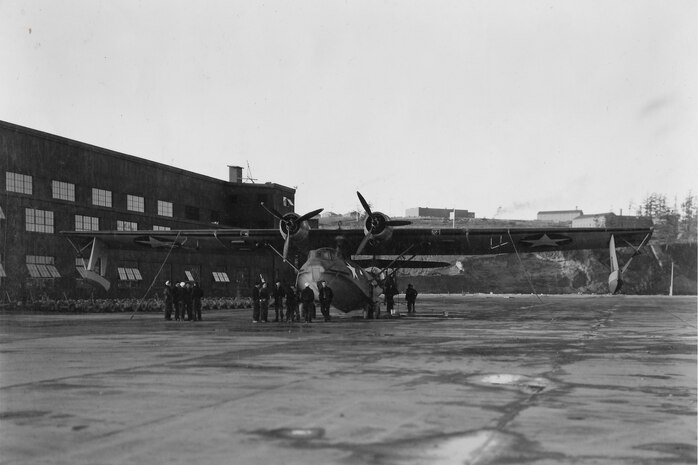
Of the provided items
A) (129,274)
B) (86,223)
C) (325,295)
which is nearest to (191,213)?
(129,274)

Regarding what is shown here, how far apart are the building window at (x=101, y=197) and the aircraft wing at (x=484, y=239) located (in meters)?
18.4

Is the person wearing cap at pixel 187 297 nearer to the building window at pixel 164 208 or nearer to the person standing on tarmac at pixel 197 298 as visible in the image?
the person standing on tarmac at pixel 197 298

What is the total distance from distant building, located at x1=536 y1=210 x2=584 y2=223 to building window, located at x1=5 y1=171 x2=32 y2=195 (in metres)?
138

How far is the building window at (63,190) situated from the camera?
42.2 metres

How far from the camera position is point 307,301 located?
2720cm

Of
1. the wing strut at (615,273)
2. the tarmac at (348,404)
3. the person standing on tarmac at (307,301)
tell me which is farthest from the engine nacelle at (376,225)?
the tarmac at (348,404)

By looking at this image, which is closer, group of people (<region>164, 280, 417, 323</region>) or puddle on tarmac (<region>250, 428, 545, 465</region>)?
puddle on tarmac (<region>250, 428, 545, 465</region>)

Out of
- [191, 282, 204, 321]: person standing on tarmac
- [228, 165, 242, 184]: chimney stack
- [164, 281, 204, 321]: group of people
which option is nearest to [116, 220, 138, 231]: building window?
[228, 165, 242, 184]: chimney stack

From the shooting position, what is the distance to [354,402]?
8.84 meters

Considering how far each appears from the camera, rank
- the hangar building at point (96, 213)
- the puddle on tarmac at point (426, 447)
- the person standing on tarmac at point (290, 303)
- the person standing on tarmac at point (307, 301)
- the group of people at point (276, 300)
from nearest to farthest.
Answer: the puddle on tarmac at point (426, 447) → the person standing on tarmac at point (307, 301) → the group of people at point (276, 300) → the person standing on tarmac at point (290, 303) → the hangar building at point (96, 213)

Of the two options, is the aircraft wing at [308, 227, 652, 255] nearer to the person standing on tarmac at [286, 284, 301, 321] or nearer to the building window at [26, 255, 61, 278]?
the person standing on tarmac at [286, 284, 301, 321]

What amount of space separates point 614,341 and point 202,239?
2109 centimetres

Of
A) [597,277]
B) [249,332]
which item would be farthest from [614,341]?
[597,277]

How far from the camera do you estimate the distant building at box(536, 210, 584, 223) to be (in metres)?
162
